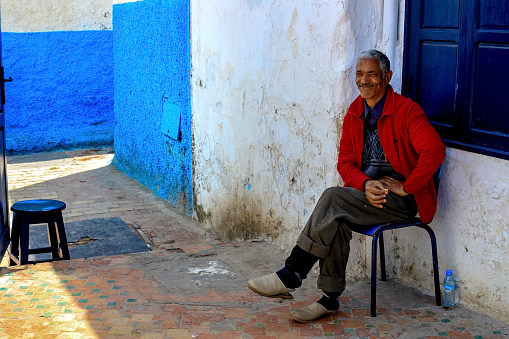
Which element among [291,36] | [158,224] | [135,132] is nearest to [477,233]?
[291,36]

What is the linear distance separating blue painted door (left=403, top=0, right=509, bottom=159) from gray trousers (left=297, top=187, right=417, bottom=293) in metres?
0.54

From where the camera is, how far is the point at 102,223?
6754 millimetres

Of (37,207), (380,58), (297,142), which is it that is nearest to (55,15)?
(37,207)

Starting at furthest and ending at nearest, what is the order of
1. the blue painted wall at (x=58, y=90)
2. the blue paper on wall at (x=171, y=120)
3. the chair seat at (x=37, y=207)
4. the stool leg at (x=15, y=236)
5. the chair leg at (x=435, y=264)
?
1. the blue painted wall at (x=58, y=90)
2. the blue paper on wall at (x=171, y=120)
3. the stool leg at (x=15, y=236)
4. the chair seat at (x=37, y=207)
5. the chair leg at (x=435, y=264)

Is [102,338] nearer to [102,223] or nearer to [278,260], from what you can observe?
[278,260]

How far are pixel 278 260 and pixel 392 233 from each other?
104cm

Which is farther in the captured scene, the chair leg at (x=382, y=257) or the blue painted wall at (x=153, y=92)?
the blue painted wall at (x=153, y=92)

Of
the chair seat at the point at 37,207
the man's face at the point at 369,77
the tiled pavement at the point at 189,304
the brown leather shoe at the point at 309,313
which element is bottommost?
the tiled pavement at the point at 189,304

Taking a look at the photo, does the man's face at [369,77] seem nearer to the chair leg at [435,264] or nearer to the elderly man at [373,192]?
the elderly man at [373,192]

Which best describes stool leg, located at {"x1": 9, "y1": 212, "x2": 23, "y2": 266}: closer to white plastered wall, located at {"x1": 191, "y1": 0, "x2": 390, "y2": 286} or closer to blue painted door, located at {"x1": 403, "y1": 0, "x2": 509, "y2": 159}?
white plastered wall, located at {"x1": 191, "y1": 0, "x2": 390, "y2": 286}

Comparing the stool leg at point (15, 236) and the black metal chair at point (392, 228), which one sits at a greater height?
the black metal chair at point (392, 228)

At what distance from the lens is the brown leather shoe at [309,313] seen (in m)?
3.50

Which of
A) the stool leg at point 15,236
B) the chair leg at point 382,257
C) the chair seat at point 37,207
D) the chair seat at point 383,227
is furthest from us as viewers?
the stool leg at point 15,236

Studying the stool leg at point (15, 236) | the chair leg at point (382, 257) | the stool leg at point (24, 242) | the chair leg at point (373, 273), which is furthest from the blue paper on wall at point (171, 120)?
the chair leg at point (373, 273)
